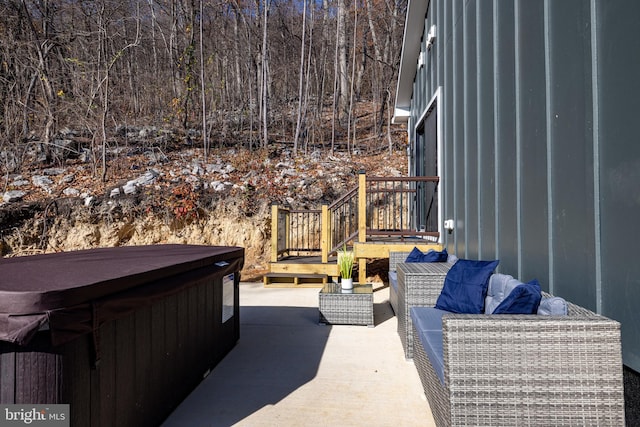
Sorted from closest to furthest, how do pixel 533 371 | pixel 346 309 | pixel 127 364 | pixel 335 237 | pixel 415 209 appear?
1. pixel 533 371
2. pixel 127 364
3. pixel 346 309
4. pixel 415 209
5. pixel 335 237

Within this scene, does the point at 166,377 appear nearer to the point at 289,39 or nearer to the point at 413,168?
the point at 413,168

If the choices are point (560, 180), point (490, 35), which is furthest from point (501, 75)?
point (560, 180)

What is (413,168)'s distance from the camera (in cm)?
800

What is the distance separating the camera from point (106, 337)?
1.72m

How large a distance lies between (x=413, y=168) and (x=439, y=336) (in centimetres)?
596

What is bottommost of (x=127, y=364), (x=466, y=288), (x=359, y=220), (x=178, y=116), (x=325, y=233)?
(x=127, y=364)

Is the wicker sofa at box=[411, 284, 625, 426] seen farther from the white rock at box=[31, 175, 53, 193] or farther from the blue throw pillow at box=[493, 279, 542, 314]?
the white rock at box=[31, 175, 53, 193]

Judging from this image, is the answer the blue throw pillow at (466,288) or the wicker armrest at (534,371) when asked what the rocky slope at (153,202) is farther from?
the wicker armrest at (534,371)

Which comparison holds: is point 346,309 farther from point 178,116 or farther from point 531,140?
point 178,116

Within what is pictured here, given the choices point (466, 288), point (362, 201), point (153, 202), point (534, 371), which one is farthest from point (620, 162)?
point (153, 202)

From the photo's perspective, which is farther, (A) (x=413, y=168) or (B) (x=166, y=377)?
(A) (x=413, y=168)

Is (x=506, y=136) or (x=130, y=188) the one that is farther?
(x=130, y=188)

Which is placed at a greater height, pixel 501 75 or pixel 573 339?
pixel 501 75

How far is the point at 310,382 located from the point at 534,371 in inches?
64.2
